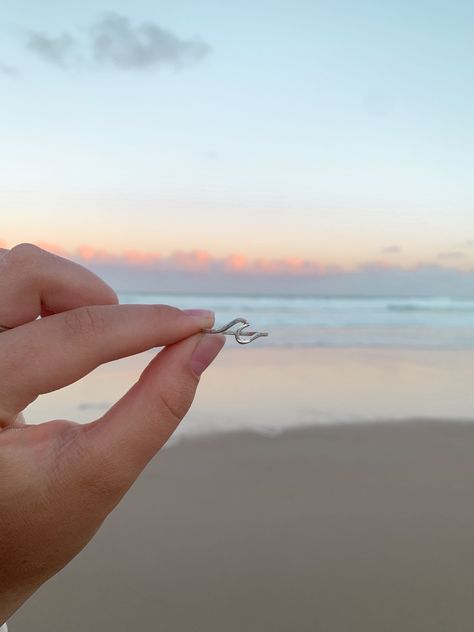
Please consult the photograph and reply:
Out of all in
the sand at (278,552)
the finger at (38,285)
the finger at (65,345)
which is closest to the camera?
the finger at (65,345)

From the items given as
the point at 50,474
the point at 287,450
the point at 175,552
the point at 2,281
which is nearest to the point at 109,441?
the point at 50,474

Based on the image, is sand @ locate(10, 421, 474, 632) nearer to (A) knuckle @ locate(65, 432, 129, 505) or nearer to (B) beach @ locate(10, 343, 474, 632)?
(B) beach @ locate(10, 343, 474, 632)

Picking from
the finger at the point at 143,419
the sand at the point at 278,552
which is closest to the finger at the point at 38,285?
the finger at the point at 143,419

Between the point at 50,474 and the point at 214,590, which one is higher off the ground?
the point at 50,474

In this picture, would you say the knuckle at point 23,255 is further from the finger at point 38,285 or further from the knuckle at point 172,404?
the knuckle at point 172,404

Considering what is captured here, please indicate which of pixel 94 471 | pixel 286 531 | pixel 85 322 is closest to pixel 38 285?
pixel 85 322

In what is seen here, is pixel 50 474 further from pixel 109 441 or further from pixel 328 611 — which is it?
pixel 328 611

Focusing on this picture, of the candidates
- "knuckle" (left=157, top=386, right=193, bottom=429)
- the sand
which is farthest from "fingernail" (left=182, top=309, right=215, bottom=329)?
the sand
